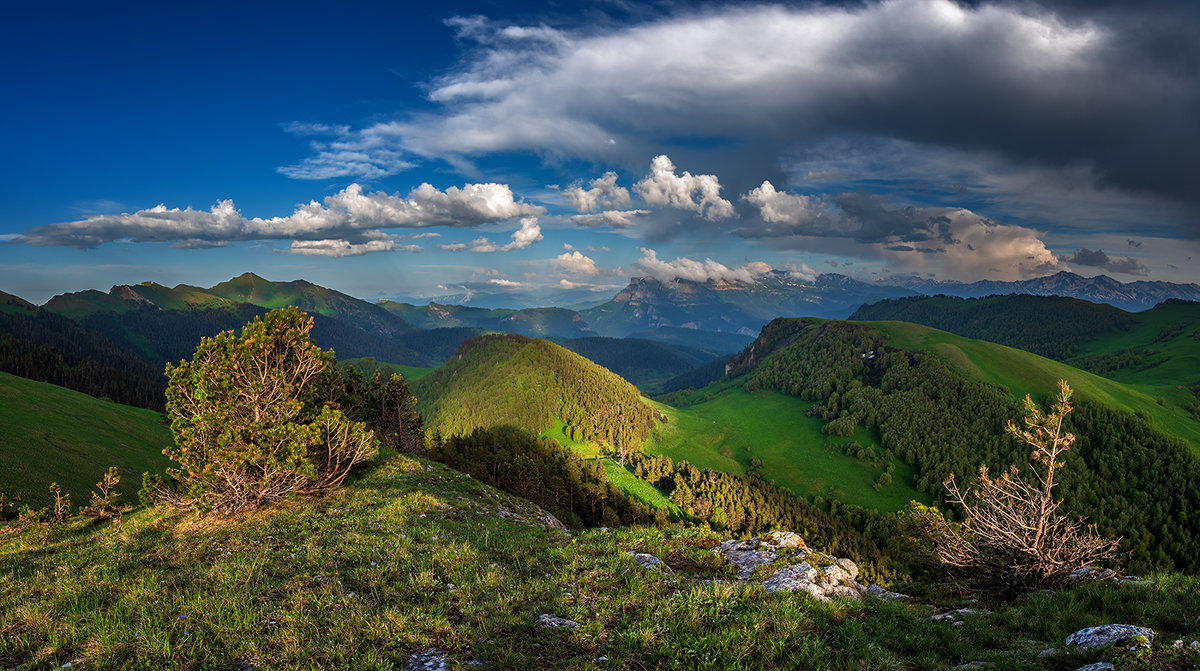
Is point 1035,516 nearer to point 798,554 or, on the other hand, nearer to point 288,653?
point 798,554

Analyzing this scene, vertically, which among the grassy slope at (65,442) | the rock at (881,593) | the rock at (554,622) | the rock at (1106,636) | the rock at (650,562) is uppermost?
the rock at (1106,636)

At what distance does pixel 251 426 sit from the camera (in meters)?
20.2

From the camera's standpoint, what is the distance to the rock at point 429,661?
26.1 ft

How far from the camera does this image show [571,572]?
43.6 ft

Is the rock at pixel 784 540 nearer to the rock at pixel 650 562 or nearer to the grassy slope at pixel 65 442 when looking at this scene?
the rock at pixel 650 562

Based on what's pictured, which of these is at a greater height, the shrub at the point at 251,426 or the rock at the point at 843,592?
the shrub at the point at 251,426

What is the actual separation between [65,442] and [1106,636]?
313 ft

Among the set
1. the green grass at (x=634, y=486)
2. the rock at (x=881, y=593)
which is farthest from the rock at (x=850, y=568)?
the green grass at (x=634, y=486)

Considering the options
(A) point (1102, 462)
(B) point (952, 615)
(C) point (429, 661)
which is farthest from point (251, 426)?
(A) point (1102, 462)

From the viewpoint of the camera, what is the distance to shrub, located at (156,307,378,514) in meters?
19.9

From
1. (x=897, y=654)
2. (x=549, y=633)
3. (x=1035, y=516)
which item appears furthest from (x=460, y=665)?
(x=1035, y=516)

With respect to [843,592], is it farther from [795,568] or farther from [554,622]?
[554,622]

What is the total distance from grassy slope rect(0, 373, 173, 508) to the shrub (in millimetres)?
36802

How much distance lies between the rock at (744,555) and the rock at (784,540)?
806 mm
